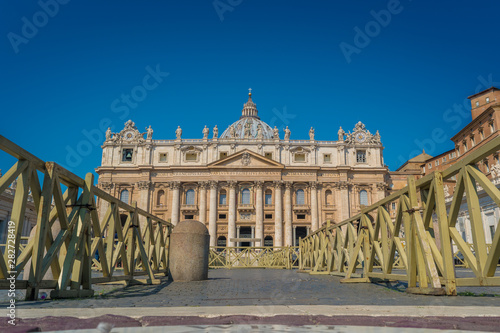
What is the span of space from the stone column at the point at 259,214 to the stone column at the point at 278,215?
1.88 meters

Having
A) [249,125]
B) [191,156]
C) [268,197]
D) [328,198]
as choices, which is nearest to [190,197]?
[191,156]

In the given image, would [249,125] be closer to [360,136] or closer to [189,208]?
[360,136]

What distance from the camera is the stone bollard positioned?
13.8 m

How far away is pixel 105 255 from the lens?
9.42 m

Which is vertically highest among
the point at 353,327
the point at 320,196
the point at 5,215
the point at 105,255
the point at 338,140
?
the point at 338,140

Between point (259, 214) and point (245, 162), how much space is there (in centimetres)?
780

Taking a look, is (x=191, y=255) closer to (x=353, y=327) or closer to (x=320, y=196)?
(x=353, y=327)

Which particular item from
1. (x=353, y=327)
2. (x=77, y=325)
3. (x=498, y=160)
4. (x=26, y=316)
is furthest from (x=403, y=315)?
(x=498, y=160)

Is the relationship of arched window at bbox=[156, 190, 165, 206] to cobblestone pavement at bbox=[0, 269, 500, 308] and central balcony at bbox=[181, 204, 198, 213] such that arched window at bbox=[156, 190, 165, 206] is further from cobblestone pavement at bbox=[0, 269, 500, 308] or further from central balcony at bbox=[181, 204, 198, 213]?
cobblestone pavement at bbox=[0, 269, 500, 308]

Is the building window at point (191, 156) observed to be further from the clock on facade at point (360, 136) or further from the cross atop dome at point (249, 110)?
the cross atop dome at point (249, 110)

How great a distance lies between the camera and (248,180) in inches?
2263

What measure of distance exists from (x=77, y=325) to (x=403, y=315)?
11.7 feet

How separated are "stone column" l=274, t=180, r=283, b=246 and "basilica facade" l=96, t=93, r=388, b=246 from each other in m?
0.14

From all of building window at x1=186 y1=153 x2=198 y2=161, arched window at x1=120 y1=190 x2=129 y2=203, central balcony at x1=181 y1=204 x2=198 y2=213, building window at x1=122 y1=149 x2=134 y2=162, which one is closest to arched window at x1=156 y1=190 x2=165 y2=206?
central balcony at x1=181 y1=204 x2=198 y2=213
